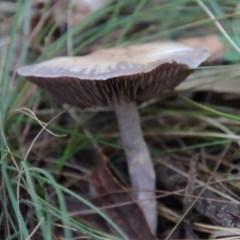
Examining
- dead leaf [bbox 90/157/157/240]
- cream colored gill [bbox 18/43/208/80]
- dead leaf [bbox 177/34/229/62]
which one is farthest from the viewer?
dead leaf [bbox 177/34/229/62]

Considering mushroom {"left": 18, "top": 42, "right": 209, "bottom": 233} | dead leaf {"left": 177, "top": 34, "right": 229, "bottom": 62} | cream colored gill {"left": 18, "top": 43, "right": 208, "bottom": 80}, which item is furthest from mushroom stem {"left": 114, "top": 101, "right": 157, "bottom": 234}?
dead leaf {"left": 177, "top": 34, "right": 229, "bottom": 62}

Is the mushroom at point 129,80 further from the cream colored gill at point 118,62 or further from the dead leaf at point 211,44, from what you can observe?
the dead leaf at point 211,44

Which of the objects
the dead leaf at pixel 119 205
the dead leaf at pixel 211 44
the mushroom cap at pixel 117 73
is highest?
the mushroom cap at pixel 117 73

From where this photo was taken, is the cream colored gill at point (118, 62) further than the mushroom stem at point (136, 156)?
No

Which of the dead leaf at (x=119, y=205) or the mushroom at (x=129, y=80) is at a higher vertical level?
the mushroom at (x=129, y=80)

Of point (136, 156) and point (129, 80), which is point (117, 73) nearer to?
point (129, 80)

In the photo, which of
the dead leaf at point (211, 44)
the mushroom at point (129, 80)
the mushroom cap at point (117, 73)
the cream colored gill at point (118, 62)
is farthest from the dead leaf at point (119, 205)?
the dead leaf at point (211, 44)

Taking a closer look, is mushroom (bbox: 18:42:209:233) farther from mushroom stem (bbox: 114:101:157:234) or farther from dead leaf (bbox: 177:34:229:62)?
dead leaf (bbox: 177:34:229:62)

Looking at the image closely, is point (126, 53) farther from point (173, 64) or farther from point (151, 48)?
point (173, 64)

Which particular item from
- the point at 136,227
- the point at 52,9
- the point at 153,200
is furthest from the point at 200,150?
the point at 52,9
